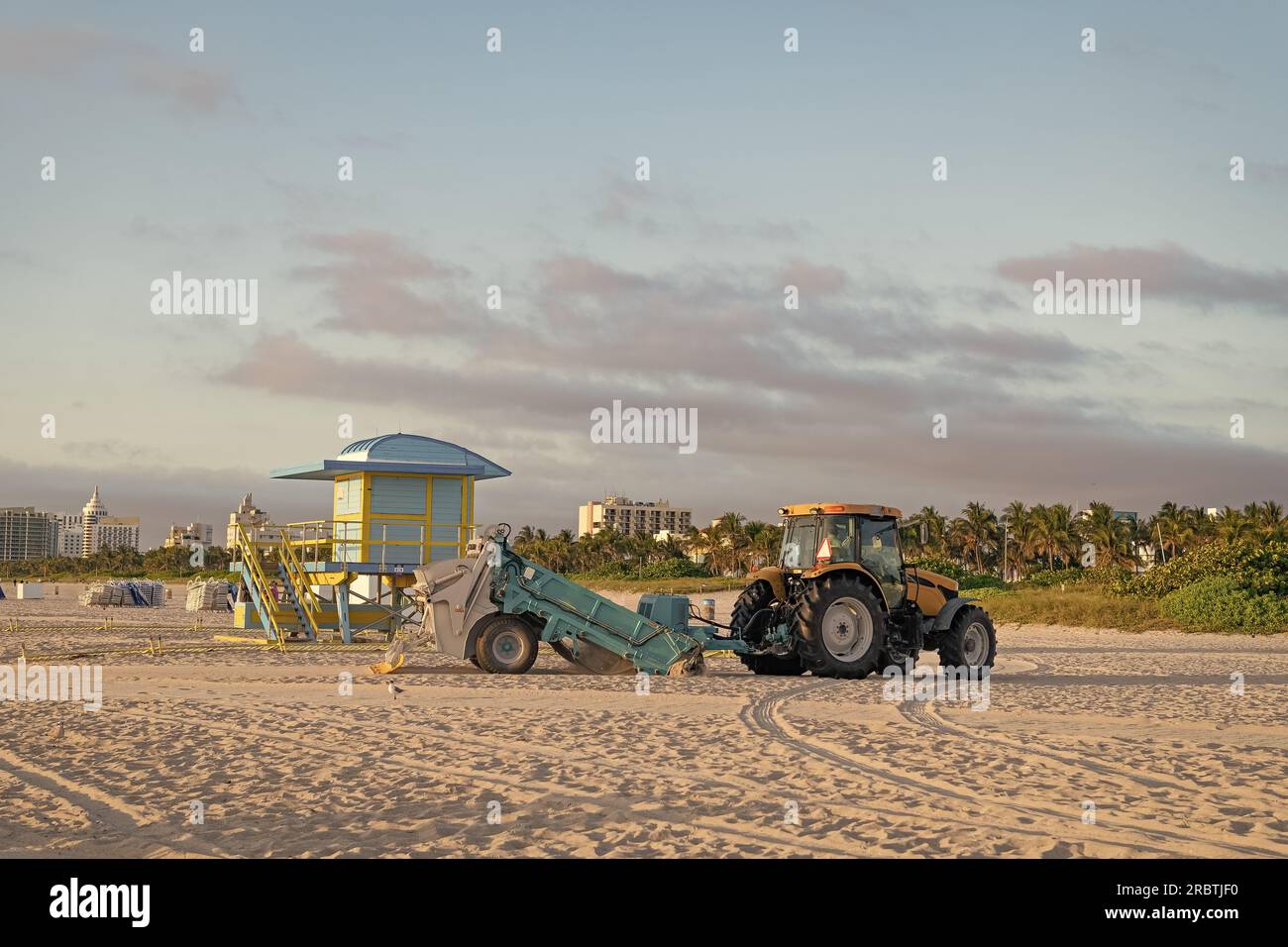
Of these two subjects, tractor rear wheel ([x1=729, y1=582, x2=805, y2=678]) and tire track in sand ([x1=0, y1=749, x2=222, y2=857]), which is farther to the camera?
tractor rear wheel ([x1=729, y1=582, x2=805, y2=678])

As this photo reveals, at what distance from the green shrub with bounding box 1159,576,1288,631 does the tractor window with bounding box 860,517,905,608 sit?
57.3 ft

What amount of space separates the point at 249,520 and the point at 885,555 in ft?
41.8

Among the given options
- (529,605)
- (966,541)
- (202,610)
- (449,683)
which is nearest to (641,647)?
(529,605)

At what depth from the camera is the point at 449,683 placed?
1546 cm

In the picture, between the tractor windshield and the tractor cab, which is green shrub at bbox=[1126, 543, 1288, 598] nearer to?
the tractor cab

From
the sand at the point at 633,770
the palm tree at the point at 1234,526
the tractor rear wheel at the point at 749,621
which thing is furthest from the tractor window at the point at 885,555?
the palm tree at the point at 1234,526

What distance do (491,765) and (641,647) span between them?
7890 mm

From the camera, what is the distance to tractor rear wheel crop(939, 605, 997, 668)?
57.5ft

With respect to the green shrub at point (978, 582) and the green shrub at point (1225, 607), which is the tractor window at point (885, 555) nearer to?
the green shrub at point (1225, 607)

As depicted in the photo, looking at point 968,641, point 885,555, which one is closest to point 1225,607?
point 968,641

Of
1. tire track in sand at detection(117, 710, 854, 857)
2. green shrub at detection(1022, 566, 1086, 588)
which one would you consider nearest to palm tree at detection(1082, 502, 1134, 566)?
green shrub at detection(1022, 566, 1086, 588)

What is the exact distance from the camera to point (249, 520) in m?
23.8

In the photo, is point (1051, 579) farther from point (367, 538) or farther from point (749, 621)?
point (749, 621)
